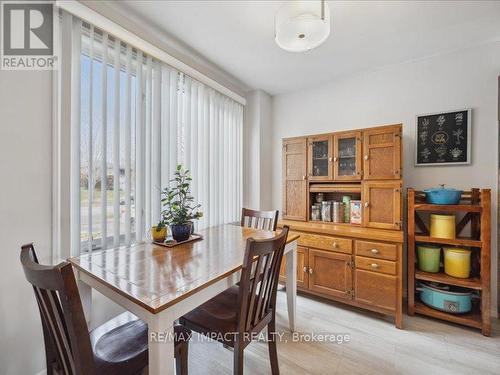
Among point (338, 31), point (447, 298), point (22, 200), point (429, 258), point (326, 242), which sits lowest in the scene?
point (447, 298)

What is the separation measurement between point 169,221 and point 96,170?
62 centimetres

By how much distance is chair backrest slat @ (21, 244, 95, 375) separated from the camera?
66 cm

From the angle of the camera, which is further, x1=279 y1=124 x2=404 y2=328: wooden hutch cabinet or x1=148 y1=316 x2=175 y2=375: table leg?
x1=279 y1=124 x2=404 y2=328: wooden hutch cabinet

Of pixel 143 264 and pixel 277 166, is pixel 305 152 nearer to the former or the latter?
pixel 277 166

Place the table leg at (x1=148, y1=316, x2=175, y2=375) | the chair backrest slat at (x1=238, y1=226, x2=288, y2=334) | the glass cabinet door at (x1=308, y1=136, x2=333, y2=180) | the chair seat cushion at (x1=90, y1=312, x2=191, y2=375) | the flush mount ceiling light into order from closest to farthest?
the table leg at (x1=148, y1=316, x2=175, y2=375), the chair seat cushion at (x1=90, y1=312, x2=191, y2=375), the chair backrest slat at (x1=238, y1=226, x2=288, y2=334), the flush mount ceiling light, the glass cabinet door at (x1=308, y1=136, x2=333, y2=180)

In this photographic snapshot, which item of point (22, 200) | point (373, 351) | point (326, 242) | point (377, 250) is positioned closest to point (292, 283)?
point (326, 242)

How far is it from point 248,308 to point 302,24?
65.9 inches

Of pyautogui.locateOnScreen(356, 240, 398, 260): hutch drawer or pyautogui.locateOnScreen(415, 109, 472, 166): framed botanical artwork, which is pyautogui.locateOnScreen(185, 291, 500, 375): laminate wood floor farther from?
pyautogui.locateOnScreen(415, 109, 472, 166): framed botanical artwork

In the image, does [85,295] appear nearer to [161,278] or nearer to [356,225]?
[161,278]

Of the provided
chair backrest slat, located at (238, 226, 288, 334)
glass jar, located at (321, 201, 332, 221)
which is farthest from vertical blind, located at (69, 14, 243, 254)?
glass jar, located at (321, 201, 332, 221)

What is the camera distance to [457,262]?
77.1 inches

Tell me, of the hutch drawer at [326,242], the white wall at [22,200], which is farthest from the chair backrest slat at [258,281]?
the white wall at [22,200]

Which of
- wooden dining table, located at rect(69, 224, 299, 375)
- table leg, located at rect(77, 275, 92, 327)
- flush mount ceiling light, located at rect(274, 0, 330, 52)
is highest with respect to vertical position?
flush mount ceiling light, located at rect(274, 0, 330, 52)

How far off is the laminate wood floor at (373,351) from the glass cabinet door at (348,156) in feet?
4.69
